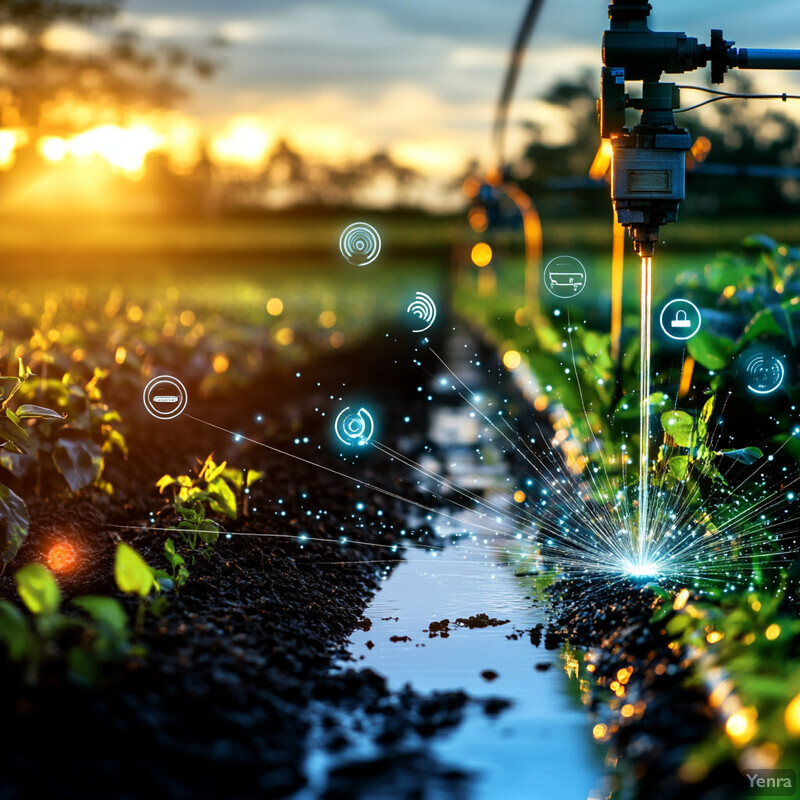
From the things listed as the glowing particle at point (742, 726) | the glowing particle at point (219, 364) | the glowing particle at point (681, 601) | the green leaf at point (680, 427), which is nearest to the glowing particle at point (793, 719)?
the glowing particle at point (742, 726)

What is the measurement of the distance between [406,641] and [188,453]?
10.8ft

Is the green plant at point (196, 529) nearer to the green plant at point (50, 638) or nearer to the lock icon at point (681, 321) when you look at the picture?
the green plant at point (50, 638)

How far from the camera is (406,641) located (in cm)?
366

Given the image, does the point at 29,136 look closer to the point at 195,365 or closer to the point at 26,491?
the point at 195,365

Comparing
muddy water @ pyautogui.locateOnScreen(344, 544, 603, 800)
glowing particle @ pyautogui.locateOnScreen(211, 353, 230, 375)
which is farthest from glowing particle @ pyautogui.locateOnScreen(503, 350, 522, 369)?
muddy water @ pyautogui.locateOnScreen(344, 544, 603, 800)

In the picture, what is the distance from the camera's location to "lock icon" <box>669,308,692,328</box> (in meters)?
5.25

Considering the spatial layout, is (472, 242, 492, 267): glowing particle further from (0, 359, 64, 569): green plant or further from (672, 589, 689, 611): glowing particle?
(672, 589, 689, 611): glowing particle

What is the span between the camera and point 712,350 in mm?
4719

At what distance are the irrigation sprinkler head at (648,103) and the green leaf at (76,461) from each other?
2.61 m

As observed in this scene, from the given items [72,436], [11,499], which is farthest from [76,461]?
[11,499]
